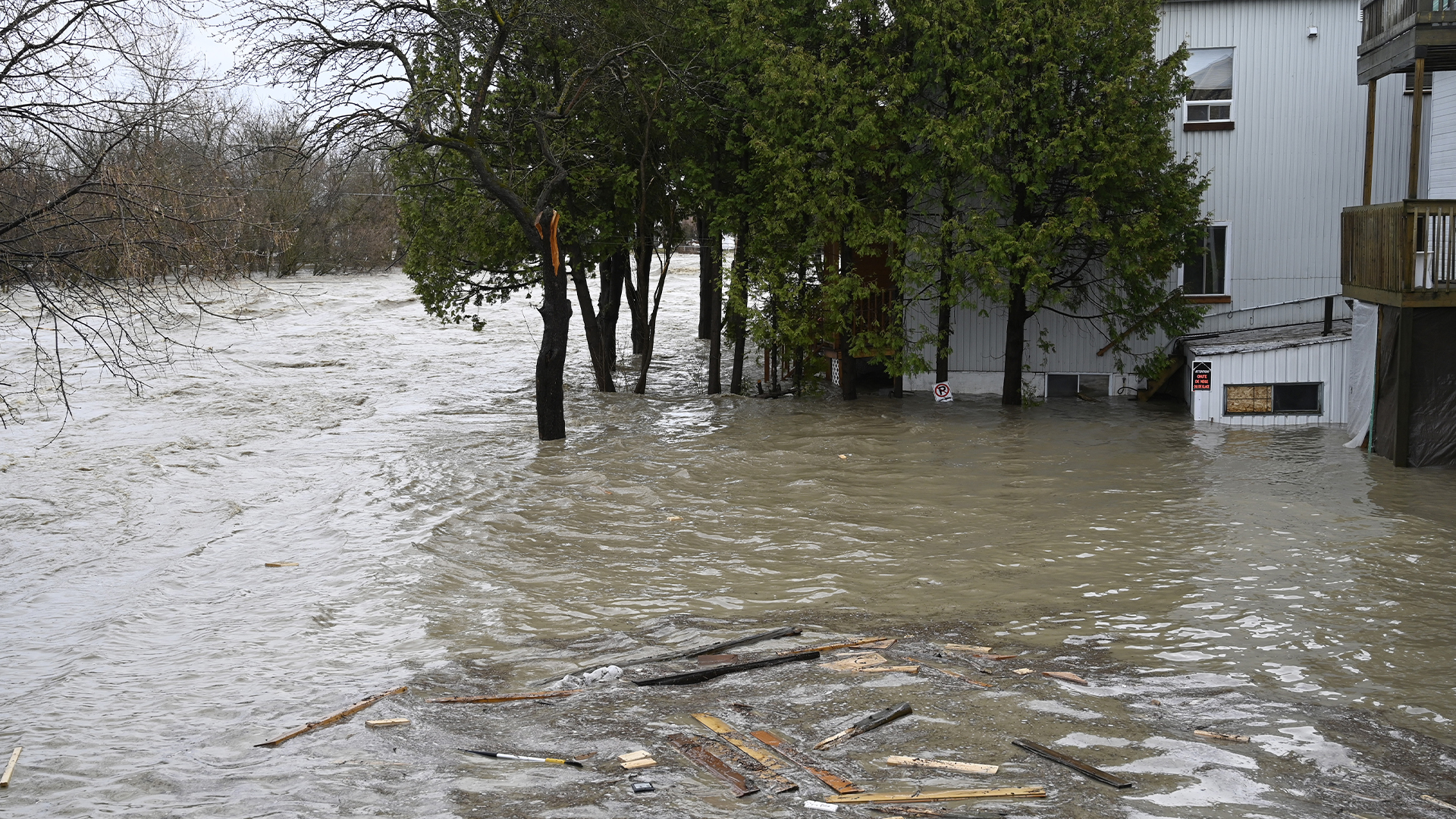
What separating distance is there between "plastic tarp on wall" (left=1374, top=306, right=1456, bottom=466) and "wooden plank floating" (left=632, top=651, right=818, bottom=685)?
10538mm

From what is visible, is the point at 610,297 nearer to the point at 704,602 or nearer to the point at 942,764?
the point at 704,602

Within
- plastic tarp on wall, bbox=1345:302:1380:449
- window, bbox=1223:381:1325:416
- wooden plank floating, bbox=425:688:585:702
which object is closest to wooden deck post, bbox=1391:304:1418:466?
plastic tarp on wall, bbox=1345:302:1380:449

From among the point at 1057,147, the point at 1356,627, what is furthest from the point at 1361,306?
the point at 1356,627

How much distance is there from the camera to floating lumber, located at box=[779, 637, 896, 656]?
27.5ft

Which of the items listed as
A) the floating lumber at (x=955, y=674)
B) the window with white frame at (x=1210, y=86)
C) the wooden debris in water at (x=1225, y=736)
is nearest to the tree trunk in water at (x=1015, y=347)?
the window with white frame at (x=1210, y=86)

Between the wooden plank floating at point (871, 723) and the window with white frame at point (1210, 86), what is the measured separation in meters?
16.2

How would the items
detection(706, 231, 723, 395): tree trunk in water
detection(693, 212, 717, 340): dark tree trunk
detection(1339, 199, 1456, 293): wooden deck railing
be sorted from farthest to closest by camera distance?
detection(693, 212, 717, 340): dark tree trunk < detection(706, 231, 723, 395): tree trunk in water < detection(1339, 199, 1456, 293): wooden deck railing

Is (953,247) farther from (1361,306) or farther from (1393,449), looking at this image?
(1393,449)

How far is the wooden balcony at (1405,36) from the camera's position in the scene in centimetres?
1477

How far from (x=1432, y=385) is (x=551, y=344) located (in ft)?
39.0

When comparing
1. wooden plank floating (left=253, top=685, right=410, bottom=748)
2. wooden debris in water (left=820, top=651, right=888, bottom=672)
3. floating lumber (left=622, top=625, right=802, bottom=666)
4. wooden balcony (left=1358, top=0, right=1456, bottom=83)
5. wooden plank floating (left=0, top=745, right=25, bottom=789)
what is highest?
wooden balcony (left=1358, top=0, right=1456, bottom=83)

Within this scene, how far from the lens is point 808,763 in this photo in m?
6.36

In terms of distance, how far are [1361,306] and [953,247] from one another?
20.0 ft

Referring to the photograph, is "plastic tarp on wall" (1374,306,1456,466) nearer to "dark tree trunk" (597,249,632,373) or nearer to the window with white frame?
the window with white frame
